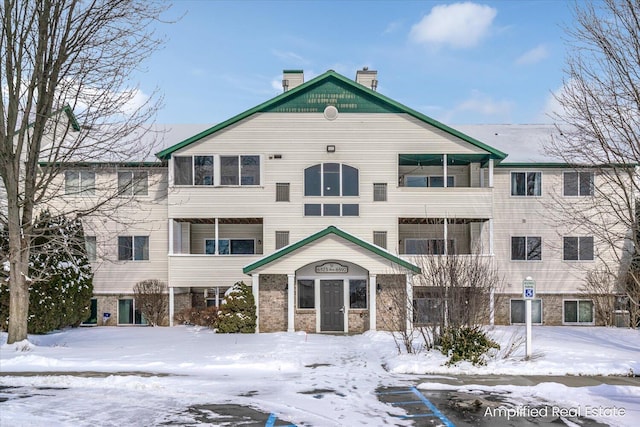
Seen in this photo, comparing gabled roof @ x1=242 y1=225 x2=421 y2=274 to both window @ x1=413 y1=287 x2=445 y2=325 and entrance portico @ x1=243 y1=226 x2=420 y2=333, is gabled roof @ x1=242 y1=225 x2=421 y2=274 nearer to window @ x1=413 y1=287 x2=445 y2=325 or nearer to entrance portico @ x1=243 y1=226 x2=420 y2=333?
entrance portico @ x1=243 y1=226 x2=420 y2=333

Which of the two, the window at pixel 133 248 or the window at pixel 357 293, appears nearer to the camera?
the window at pixel 357 293

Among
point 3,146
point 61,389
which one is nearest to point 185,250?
point 3,146

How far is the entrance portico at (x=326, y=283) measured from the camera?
857 inches

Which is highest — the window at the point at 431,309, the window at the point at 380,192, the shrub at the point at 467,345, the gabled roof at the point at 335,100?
the gabled roof at the point at 335,100

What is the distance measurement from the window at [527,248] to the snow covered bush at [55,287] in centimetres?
1883

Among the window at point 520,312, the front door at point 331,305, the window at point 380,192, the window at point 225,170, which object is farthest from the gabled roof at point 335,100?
the front door at point 331,305

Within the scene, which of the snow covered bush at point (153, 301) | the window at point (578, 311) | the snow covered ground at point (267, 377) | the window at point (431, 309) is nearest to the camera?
the snow covered ground at point (267, 377)

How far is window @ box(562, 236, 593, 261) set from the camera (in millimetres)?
25562

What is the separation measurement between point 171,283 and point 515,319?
52.4 ft

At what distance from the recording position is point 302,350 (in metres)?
16.5

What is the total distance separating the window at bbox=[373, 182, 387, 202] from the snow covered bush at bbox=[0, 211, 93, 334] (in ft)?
40.6

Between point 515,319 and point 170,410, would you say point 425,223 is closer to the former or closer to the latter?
point 515,319

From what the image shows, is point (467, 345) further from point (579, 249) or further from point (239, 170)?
point (579, 249)

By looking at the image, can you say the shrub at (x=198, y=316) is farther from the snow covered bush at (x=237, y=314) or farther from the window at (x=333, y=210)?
the window at (x=333, y=210)
